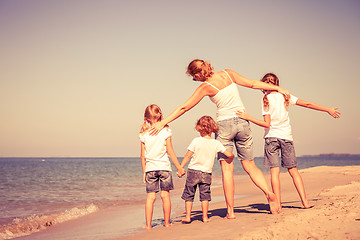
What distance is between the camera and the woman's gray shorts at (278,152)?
4883 mm

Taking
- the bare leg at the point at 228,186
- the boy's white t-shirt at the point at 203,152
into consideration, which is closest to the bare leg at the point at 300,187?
the bare leg at the point at 228,186

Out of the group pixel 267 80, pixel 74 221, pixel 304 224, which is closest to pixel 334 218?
pixel 304 224

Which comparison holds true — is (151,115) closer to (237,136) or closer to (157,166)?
(157,166)

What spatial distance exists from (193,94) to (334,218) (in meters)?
2.32

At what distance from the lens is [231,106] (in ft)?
15.1

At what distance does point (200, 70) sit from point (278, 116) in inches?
52.8

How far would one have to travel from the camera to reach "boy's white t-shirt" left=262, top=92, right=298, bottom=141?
4.83 m

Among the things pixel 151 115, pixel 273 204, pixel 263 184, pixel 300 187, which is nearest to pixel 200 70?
pixel 151 115

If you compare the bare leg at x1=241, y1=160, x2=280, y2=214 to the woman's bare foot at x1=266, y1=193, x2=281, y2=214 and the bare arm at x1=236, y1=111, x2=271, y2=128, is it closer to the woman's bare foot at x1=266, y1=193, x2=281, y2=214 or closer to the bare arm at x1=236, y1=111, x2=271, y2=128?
the woman's bare foot at x1=266, y1=193, x2=281, y2=214

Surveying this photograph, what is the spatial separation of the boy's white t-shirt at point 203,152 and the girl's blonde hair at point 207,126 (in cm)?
12

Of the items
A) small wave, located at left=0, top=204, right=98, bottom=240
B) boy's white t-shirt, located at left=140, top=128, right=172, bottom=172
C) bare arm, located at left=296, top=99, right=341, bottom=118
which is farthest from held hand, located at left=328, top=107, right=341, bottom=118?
small wave, located at left=0, top=204, right=98, bottom=240

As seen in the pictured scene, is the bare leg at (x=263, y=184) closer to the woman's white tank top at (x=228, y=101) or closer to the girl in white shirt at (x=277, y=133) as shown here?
the girl in white shirt at (x=277, y=133)

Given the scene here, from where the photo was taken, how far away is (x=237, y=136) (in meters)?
4.63

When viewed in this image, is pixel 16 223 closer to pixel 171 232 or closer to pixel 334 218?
pixel 171 232
